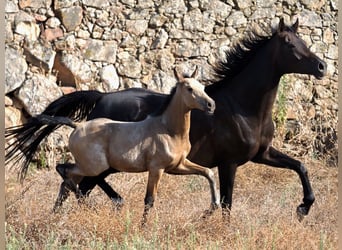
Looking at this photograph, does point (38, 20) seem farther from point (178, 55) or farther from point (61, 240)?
point (61, 240)

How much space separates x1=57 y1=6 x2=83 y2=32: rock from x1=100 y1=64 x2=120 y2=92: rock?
2.05 feet

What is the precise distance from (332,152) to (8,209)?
198 inches

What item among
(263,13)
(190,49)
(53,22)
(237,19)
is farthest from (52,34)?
(263,13)

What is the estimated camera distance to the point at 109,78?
9086mm

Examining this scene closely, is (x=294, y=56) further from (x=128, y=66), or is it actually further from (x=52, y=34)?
(x=52, y=34)

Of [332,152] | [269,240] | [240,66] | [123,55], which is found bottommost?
[332,152]

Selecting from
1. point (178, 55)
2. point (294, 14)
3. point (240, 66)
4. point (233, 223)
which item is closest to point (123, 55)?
point (178, 55)

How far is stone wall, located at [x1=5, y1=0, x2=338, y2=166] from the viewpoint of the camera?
8719 mm

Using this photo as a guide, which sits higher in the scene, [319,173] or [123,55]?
[123,55]

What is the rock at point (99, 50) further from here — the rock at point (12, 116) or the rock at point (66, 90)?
Result: the rock at point (12, 116)

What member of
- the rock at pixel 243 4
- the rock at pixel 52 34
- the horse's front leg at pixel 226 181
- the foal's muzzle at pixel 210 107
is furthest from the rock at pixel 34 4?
the foal's muzzle at pixel 210 107

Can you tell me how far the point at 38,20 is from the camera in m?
8.80

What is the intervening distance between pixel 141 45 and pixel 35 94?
58.8 inches

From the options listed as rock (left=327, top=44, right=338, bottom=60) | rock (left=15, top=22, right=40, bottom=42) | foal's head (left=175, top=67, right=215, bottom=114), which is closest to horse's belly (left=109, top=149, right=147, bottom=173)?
foal's head (left=175, top=67, right=215, bottom=114)
